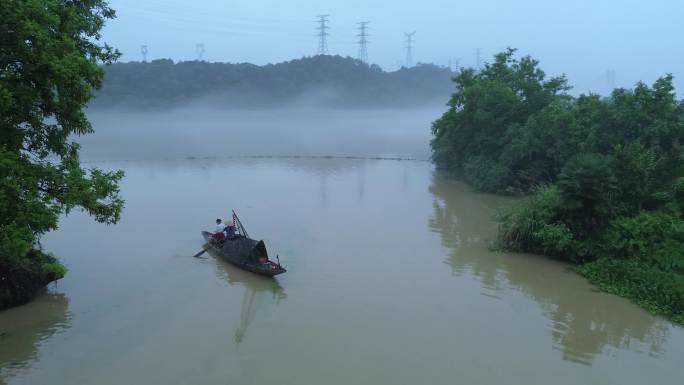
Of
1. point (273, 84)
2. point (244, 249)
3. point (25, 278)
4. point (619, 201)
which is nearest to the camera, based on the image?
point (25, 278)

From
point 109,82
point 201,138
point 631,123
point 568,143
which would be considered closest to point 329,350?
point 631,123

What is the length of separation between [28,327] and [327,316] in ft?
20.4

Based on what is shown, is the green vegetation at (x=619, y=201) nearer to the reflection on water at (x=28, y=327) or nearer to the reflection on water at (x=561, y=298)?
the reflection on water at (x=561, y=298)

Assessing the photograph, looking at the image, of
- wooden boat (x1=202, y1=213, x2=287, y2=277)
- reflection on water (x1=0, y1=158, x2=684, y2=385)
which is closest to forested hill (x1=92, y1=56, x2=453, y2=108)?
reflection on water (x1=0, y1=158, x2=684, y2=385)

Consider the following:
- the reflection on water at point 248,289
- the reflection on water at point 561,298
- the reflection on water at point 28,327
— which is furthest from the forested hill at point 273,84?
the reflection on water at point 561,298

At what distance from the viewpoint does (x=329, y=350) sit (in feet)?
32.1

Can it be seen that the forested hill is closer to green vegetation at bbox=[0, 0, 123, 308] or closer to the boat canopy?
the boat canopy

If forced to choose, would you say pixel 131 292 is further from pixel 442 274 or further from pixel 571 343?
pixel 571 343

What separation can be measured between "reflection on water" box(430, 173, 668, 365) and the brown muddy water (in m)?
0.04

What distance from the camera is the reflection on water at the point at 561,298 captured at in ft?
34.0

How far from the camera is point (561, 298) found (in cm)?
1243

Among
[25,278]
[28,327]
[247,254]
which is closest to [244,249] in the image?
[247,254]

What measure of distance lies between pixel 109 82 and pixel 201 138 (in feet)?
106

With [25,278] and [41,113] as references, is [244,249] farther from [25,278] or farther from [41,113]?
[41,113]
